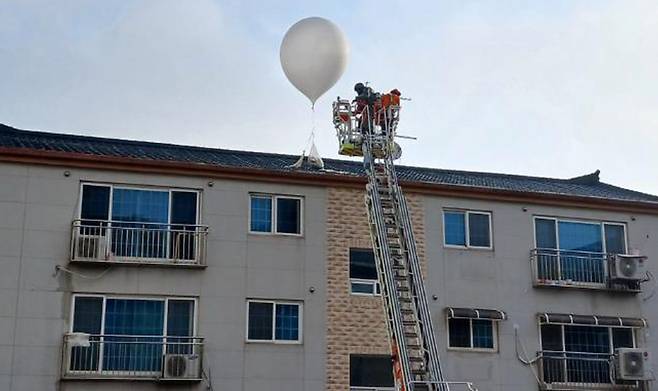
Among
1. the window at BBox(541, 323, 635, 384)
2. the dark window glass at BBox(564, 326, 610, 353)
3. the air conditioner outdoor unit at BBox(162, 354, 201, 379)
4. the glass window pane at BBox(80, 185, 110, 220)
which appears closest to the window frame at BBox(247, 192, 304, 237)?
the glass window pane at BBox(80, 185, 110, 220)

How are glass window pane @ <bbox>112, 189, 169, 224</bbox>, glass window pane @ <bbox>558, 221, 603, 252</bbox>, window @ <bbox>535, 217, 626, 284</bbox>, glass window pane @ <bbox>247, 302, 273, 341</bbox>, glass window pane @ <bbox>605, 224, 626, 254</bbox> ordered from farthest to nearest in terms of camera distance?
glass window pane @ <bbox>605, 224, 626, 254</bbox> < glass window pane @ <bbox>558, 221, 603, 252</bbox> < window @ <bbox>535, 217, 626, 284</bbox> < glass window pane @ <bbox>247, 302, 273, 341</bbox> < glass window pane @ <bbox>112, 189, 169, 224</bbox>

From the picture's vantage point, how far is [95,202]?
23.8 m

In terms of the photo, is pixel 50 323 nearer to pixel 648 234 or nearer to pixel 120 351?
pixel 120 351

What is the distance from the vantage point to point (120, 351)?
22.9 metres

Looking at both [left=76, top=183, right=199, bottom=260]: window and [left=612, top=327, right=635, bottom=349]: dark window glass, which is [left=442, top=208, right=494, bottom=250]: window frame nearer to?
[left=612, top=327, right=635, bottom=349]: dark window glass

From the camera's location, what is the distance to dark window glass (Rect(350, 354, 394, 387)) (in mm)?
24625

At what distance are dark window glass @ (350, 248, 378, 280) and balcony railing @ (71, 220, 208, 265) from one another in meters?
3.61

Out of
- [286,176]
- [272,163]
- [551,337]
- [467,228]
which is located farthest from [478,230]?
[272,163]

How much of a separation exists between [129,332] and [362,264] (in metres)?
5.74

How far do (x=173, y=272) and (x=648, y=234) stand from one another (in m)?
12.7

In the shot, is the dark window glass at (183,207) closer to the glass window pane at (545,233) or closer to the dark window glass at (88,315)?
the dark window glass at (88,315)

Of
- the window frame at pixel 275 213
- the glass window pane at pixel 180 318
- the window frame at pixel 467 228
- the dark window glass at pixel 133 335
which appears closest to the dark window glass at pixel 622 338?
the window frame at pixel 467 228

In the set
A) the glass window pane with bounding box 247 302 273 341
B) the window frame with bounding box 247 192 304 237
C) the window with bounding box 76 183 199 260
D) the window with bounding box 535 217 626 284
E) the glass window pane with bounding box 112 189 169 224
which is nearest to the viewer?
the window with bounding box 76 183 199 260

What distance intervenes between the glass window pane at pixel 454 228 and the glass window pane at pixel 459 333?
1.94m
